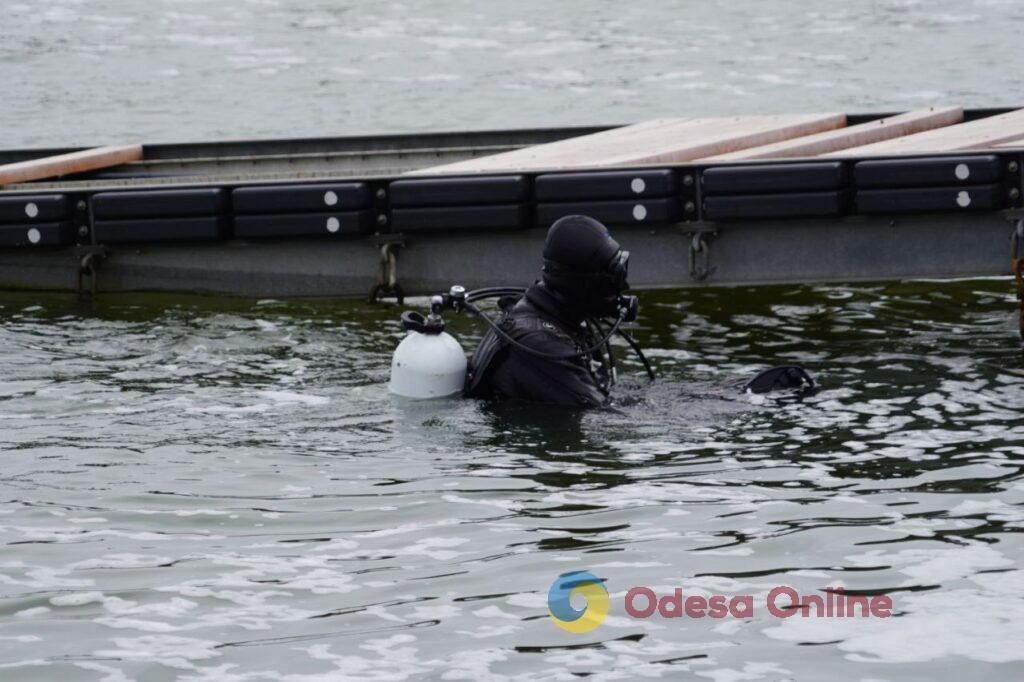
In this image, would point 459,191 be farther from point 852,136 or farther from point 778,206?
point 852,136

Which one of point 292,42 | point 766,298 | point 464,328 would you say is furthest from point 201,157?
point 292,42

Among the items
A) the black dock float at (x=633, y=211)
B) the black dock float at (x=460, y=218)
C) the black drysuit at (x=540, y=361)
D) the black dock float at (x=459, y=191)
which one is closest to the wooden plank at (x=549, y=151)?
the black dock float at (x=459, y=191)

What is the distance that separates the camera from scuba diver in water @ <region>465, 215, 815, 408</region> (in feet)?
22.2

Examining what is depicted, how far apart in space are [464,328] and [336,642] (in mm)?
5490

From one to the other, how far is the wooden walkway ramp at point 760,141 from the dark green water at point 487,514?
146cm

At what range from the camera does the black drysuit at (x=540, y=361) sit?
22.4 feet

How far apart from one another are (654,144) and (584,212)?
1.78 m

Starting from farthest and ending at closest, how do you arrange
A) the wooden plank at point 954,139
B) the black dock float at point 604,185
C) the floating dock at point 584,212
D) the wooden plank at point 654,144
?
the wooden plank at point 654,144 < the wooden plank at point 954,139 < the black dock float at point 604,185 < the floating dock at point 584,212

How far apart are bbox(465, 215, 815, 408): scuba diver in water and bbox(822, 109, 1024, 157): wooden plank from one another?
293 cm

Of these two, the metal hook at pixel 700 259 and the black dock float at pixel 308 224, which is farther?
the black dock float at pixel 308 224

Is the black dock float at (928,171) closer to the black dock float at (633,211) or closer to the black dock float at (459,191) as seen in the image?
the black dock float at (633,211)

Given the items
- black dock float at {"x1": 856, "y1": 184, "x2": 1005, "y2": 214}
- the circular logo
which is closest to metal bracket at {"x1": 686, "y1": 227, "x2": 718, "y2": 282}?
black dock float at {"x1": 856, "y1": 184, "x2": 1005, "y2": 214}

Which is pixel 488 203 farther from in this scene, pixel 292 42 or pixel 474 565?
pixel 292 42

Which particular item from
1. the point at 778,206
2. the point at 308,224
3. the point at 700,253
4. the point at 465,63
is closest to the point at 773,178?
the point at 778,206
